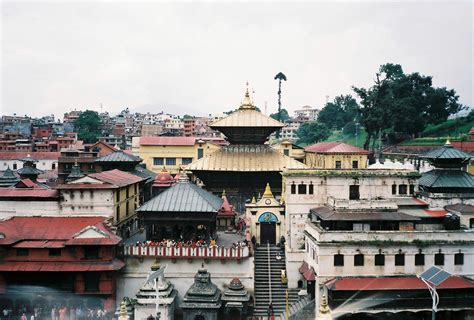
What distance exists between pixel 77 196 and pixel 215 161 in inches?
617

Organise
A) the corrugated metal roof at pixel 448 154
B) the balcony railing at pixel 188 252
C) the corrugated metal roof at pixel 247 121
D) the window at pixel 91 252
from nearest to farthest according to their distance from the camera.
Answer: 1. the window at pixel 91 252
2. the balcony railing at pixel 188 252
3. the corrugated metal roof at pixel 448 154
4. the corrugated metal roof at pixel 247 121

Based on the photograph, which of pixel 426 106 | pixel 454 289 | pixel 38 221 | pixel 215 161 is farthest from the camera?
pixel 426 106

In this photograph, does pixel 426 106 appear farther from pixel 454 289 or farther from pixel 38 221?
pixel 38 221

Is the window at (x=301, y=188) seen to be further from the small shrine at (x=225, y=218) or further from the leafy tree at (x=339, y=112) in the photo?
the leafy tree at (x=339, y=112)

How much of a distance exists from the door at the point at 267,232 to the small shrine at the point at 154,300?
9.57m

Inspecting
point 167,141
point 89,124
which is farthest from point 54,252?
point 89,124

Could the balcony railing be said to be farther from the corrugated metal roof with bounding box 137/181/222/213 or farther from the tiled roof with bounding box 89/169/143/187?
the tiled roof with bounding box 89/169/143/187

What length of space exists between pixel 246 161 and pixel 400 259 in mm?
20961

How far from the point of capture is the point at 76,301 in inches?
1398

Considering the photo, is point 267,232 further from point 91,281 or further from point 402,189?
point 91,281

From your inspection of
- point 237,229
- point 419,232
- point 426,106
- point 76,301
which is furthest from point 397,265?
point 426,106

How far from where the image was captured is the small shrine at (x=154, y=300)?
3281 centimetres

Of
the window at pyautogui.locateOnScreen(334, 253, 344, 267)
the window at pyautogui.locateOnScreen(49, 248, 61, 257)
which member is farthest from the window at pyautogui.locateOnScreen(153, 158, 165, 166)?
the window at pyautogui.locateOnScreen(334, 253, 344, 267)

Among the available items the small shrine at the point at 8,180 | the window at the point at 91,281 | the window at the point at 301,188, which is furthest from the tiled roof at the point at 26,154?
the window at the point at 301,188
